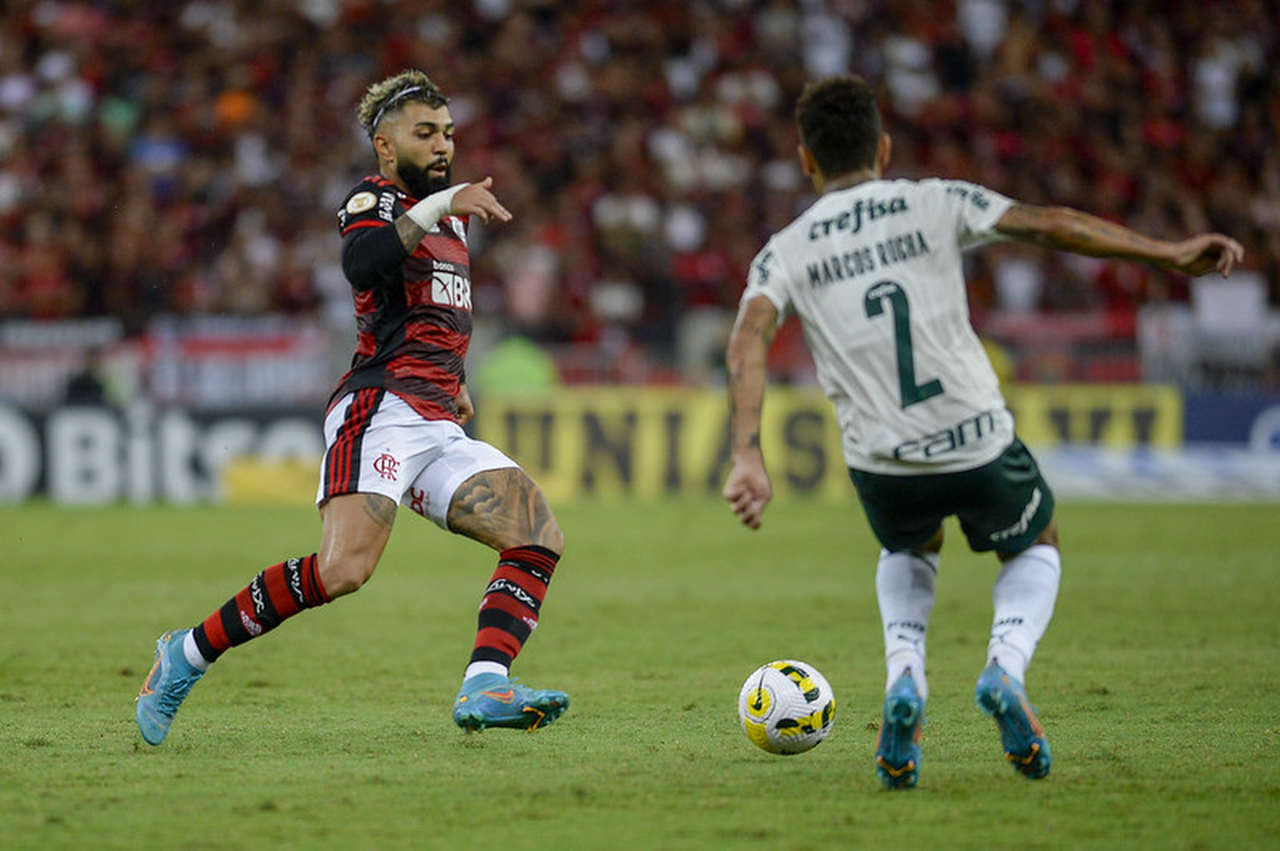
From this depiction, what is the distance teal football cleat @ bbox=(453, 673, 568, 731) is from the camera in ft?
19.4

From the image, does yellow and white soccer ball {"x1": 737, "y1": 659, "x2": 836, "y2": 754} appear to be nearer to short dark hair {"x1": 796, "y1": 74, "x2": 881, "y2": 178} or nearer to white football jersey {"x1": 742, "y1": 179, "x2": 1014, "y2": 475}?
white football jersey {"x1": 742, "y1": 179, "x2": 1014, "y2": 475}

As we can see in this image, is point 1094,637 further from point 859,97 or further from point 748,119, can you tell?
point 748,119

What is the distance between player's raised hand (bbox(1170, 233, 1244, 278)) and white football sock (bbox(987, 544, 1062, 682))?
0.97m

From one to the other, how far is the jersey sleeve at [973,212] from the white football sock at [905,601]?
40.8 inches

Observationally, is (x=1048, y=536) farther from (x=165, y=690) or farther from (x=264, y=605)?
(x=165, y=690)

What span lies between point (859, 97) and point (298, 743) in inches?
119

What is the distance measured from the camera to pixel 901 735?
5.11 metres

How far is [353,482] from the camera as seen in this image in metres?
6.16

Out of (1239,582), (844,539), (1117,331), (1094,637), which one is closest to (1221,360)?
A: (1117,331)

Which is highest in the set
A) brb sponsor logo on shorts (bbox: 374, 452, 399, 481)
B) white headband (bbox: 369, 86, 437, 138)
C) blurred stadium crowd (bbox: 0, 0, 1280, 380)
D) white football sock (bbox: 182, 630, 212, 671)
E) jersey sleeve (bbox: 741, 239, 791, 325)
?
blurred stadium crowd (bbox: 0, 0, 1280, 380)

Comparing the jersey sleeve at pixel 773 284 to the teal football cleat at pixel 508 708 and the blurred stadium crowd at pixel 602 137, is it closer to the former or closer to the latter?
the teal football cleat at pixel 508 708

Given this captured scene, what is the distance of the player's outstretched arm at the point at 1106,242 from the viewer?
4977 mm

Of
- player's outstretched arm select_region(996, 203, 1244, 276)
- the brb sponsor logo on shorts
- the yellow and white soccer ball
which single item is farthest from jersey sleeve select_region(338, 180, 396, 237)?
player's outstretched arm select_region(996, 203, 1244, 276)

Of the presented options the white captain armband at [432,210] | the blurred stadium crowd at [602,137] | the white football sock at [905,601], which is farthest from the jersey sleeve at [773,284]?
the blurred stadium crowd at [602,137]
